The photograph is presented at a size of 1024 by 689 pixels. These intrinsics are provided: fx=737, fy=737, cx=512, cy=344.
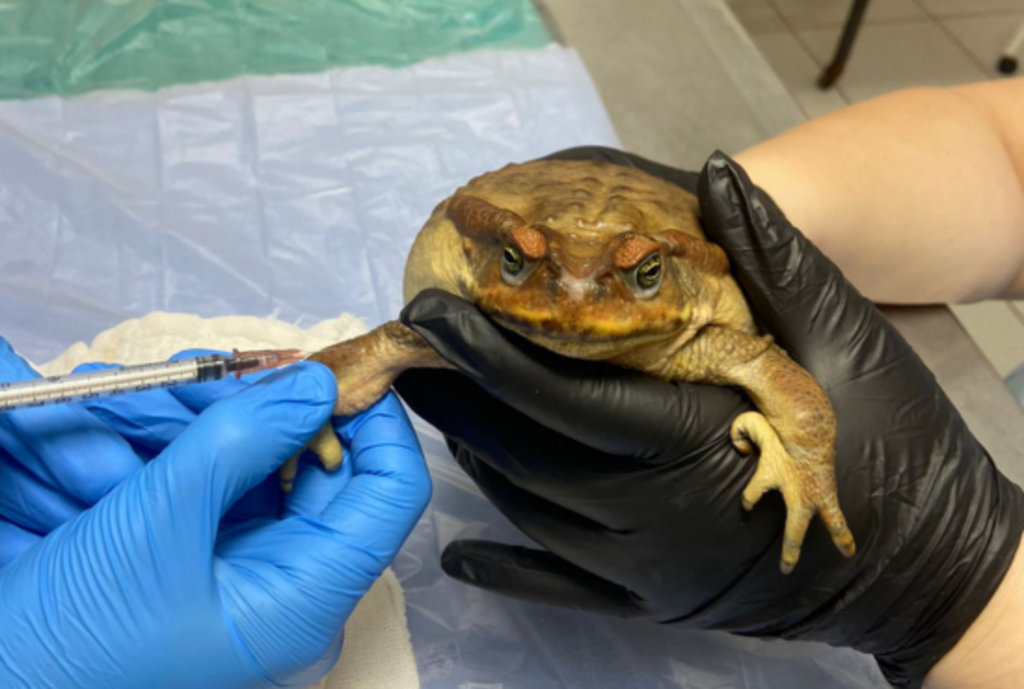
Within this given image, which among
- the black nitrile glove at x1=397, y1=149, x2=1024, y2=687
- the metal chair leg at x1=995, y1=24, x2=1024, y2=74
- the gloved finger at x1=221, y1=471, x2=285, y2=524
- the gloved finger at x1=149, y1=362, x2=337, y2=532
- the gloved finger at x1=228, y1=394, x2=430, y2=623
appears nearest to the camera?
the gloved finger at x1=149, y1=362, x2=337, y2=532

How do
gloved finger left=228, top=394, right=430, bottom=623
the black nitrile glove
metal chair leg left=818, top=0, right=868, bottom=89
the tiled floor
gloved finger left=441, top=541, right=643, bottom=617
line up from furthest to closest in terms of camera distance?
the tiled floor → metal chair leg left=818, top=0, right=868, bottom=89 → gloved finger left=441, top=541, right=643, bottom=617 → the black nitrile glove → gloved finger left=228, top=394, right=430, bottom=623

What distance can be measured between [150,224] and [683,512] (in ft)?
7.18

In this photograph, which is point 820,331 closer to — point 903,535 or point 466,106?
point 903,535

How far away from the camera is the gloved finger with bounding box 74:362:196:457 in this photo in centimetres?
175

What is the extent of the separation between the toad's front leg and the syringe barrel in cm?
110

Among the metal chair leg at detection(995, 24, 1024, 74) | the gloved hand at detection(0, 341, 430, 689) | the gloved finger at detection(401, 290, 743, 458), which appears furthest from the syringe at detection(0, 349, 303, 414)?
the metal chair leg at detection(995, 24, 1024, 74)

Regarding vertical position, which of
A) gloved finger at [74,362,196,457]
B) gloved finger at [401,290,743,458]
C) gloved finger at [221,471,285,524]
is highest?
gloved finger at [401,290,743,458]

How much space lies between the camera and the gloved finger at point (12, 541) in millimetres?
1642

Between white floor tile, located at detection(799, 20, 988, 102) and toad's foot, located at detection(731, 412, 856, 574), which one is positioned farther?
white floor tile, located at detection(799, 20, 988, 102)

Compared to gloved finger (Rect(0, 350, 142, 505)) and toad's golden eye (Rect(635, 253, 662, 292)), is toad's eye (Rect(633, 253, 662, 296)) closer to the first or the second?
toad's golden eye (Rect(635, 253, 662, 292))

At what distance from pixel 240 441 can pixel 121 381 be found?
0.32 metres

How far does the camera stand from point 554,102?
131 inches

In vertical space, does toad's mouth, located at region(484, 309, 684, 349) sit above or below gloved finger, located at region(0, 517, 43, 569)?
above

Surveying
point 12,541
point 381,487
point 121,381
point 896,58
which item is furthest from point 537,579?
point 896,58
